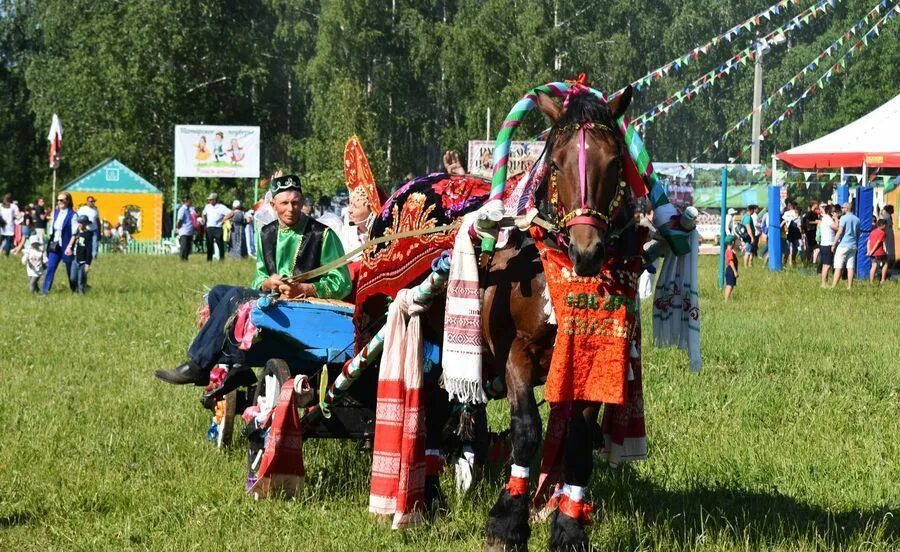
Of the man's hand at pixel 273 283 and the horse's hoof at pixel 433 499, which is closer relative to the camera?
the horse's hoof at pixel 433 499

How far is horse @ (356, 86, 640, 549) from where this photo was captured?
4875 millimetres

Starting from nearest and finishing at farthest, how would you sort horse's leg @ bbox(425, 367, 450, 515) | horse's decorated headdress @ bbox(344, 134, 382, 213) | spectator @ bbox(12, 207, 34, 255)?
1. horse's leg @ bbox(425, 367, 450, 515)
2. horse's decorated headdress @ bbox(344, 134, 382, 213)
3. spectator @ bbox(12, 207, 34, 255)

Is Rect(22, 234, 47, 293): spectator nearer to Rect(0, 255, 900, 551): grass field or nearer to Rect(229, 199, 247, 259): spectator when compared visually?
Rect(0, 255, 900, 551): grass field

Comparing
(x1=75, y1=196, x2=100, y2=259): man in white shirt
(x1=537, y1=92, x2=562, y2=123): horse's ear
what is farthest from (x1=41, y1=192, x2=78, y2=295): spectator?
(x1=537, y1=92, x2=562, y2=123): horse's ear

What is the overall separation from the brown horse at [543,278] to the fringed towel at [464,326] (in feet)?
0.57

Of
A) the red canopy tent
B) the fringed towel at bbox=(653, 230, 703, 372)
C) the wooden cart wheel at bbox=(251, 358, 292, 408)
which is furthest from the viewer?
the red canopy tent

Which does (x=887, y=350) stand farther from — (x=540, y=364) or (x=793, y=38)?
(x=793, y=38)

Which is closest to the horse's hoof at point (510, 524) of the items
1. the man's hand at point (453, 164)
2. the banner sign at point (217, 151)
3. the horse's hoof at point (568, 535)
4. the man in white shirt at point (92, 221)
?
the horse's hoof at point (568, 535)

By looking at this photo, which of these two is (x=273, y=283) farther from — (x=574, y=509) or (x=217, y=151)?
(x=217, y=151)

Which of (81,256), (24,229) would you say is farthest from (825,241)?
(24,229)

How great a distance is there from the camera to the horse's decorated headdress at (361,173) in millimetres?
7492

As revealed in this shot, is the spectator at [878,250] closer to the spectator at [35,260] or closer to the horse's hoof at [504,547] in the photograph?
the spectator at [35,260]

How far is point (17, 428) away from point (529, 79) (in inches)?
1800

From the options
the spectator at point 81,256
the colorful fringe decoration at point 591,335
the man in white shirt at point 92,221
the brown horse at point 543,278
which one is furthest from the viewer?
the man in white shirt at point 92,221
